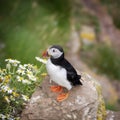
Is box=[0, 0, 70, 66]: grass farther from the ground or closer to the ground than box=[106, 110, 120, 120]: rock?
farther from the ground

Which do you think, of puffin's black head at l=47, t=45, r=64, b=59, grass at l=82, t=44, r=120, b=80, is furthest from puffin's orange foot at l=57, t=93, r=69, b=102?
grass at l=82, t=44, r=120, b=80

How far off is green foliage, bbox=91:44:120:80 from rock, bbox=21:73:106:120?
528 centimetres

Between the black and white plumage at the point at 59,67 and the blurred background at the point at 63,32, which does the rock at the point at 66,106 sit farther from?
the blurred background at the point at 63,32

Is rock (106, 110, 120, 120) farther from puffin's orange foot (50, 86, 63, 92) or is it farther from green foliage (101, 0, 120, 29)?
green foliage (101, 0, 120, 29)

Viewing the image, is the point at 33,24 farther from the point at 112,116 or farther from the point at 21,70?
the point at 21,70

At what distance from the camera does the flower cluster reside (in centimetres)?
616

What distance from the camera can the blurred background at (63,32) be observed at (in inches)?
427

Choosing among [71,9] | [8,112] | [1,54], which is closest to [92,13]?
[71,9]

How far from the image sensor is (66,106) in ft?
20.9

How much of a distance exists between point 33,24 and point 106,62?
1.81 meters

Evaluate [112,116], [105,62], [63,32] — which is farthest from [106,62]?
[112,116]

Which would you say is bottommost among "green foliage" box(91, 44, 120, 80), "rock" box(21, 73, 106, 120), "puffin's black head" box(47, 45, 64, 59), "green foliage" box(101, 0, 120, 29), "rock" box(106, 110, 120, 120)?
"rock" box(21, 73, 106, 120)

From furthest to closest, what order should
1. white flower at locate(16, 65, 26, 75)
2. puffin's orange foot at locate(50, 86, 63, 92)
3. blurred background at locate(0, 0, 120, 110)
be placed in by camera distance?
blurred background at locate(0, 0, 120, 110), puffin's orange foot at locate(50, 86, 63, 92), white flower at locate(16, 65, 26, 75)

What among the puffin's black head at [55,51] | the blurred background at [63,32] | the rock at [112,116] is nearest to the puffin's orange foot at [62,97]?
the puffin's black head at [55,51]
